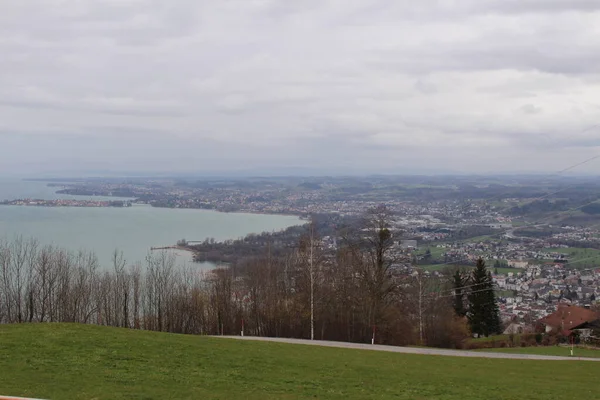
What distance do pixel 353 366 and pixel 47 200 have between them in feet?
347

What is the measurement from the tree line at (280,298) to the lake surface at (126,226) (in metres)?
15.3

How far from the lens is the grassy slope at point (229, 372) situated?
10992mm

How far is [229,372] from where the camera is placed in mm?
13141

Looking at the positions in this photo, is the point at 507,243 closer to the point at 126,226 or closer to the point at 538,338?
the point at 538,338

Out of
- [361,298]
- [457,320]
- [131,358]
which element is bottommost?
[457,320]

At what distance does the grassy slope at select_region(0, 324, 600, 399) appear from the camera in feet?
36.1

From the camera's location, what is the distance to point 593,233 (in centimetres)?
5331

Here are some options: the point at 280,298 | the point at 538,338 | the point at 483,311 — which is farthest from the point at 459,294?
the point at 280,298

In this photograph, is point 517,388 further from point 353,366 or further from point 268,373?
point 268,373

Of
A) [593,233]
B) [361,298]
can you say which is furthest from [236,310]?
[593,233]

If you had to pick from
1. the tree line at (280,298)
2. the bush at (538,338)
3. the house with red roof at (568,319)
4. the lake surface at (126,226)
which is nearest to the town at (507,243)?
the tree line at (280,298)

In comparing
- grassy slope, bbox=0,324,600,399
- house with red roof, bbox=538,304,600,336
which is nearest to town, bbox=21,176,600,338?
house with red roof, bbox=538,304,600,336

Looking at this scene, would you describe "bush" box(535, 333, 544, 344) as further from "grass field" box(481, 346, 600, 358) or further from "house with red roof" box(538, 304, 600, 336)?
"house with red roof" box(538, 304, 600, 336)

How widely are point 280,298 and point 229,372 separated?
2252 centimetres
